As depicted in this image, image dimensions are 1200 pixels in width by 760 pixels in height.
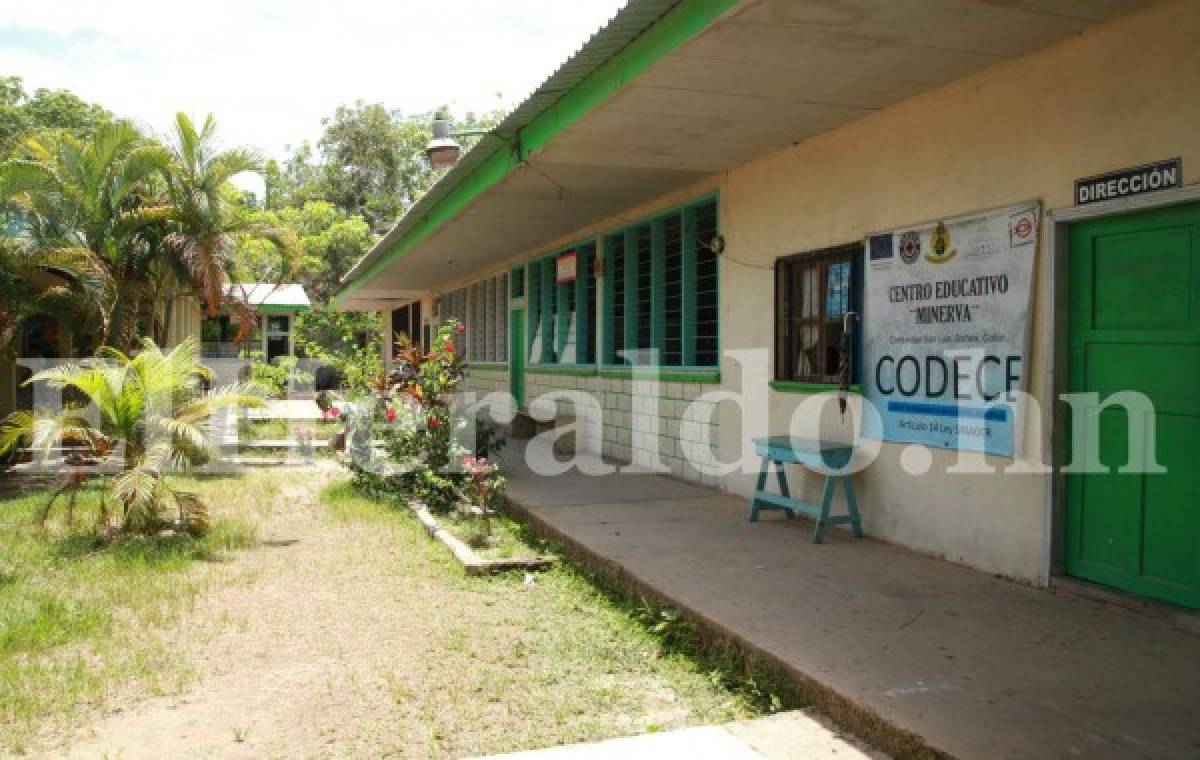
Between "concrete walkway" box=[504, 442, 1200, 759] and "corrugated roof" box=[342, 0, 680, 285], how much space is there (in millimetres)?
3122

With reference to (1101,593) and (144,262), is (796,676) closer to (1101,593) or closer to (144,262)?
(1101,593)

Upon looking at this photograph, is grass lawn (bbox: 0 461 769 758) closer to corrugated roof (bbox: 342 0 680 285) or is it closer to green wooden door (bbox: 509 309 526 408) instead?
corrugated roof (bbox: 342 0 680 285)

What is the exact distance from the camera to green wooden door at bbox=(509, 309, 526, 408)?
596 inches

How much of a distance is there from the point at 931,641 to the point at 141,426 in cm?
604

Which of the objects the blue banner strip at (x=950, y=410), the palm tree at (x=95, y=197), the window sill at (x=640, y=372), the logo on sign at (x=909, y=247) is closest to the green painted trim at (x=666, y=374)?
the window sill at (x=640, y=372)

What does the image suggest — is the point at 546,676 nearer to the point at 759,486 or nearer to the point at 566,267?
the point at 759,486

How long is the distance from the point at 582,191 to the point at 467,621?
5.23 m

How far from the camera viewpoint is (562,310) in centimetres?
1297

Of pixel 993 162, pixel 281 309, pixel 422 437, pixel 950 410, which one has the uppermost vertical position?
pixel 281 309

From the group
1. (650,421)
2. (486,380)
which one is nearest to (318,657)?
(650,421)

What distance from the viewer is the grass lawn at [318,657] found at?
369 centimetres

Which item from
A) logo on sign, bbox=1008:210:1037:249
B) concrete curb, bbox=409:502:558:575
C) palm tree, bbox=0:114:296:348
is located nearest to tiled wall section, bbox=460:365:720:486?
concrete curb, bbox=409:502:558:575

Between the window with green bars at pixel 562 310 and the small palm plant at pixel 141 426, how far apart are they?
5.43 m

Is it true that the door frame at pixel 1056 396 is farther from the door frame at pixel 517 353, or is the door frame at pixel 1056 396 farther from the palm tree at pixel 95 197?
the door frame at pixel 517 353
